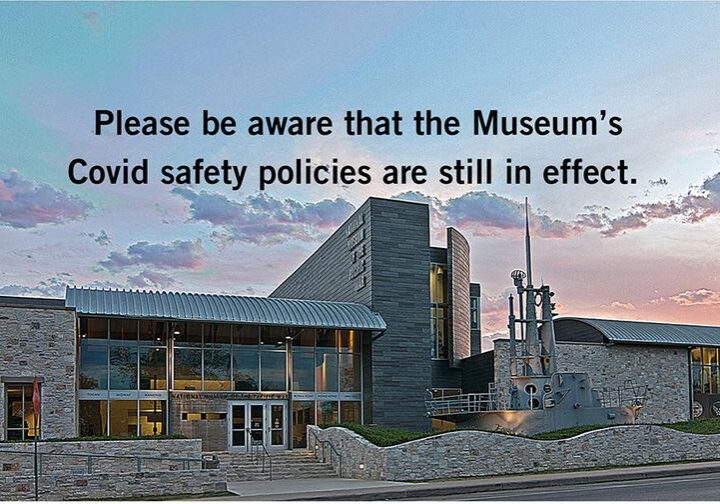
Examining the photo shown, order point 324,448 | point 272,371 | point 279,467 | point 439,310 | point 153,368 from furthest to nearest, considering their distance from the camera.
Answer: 1. point 439,310
2. point 272,371
3. point 153,368
4. point 324,448
5. point 279,467

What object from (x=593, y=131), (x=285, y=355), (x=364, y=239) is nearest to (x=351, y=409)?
(x=285, y=355)

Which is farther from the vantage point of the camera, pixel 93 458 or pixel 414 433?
pixel 414 433

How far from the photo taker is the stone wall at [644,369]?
1601 inches

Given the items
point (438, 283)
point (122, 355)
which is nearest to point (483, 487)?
point (122, 355)

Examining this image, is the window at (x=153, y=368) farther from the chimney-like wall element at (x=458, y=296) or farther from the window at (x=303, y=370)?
the chimney-like wall element at (x=458, y=296)

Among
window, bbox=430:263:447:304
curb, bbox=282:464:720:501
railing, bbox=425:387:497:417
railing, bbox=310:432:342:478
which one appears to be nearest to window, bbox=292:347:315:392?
railing, bbox=310:432:342:478

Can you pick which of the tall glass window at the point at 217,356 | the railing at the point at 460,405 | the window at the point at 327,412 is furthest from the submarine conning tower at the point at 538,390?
the tall glass window at the point at 217,356

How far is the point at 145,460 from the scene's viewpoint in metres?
25.7

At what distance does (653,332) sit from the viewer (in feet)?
143

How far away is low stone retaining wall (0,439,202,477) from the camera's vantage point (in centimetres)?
2443

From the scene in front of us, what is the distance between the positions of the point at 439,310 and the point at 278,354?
30.6 ft

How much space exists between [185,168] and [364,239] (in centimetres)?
1575

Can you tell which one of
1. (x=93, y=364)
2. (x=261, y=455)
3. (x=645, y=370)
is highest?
(x=93, y=364)

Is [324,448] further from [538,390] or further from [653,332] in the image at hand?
[653,332]
